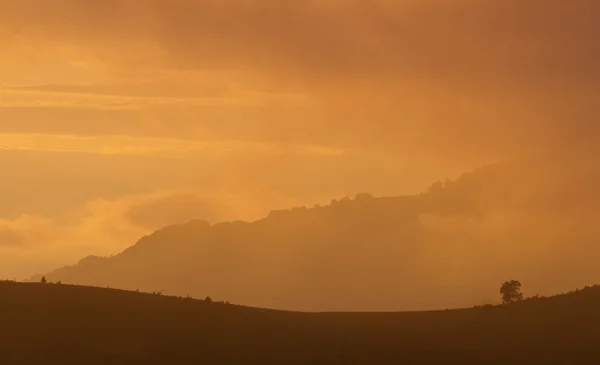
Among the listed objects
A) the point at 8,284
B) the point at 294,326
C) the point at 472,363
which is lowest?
the point at 472,363

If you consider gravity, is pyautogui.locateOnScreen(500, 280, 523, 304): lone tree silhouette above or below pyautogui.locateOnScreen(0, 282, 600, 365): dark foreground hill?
above

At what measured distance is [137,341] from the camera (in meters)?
36.8

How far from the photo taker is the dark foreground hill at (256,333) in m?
35.9

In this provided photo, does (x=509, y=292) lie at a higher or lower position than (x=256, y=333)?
higher

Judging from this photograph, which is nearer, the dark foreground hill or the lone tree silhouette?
the dark foreground hill

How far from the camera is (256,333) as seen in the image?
39844 millimetres

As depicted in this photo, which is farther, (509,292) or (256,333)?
(509,292)

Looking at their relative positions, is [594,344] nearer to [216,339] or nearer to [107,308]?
[216,339]

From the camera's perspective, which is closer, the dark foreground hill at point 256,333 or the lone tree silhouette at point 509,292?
the dark foreground hill at point 256,333

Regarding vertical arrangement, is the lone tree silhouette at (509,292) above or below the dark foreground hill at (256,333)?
above

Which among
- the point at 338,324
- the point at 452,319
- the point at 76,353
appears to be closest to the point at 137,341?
the point at 76,353

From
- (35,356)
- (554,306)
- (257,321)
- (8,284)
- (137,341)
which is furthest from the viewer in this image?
(554,306)

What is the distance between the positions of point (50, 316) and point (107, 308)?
2870 millimetres

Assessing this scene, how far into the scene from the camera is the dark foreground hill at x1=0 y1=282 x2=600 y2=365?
35.9 meters
